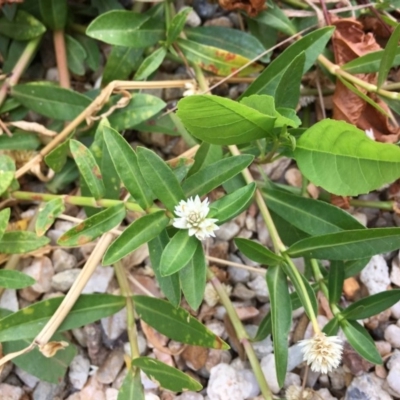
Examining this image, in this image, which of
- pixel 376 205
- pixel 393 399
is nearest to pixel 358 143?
pixel 376 205

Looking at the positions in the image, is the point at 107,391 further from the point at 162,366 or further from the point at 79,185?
the point at 79,185

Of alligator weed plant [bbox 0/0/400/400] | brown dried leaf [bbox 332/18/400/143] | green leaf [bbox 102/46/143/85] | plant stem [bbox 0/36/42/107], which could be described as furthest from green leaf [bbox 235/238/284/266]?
plant stem [bbox 0/36/42/107]

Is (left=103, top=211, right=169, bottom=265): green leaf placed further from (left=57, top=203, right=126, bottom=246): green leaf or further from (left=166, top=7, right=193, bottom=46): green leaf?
(left=166, top=7, right=193, bottom=46): green leaf

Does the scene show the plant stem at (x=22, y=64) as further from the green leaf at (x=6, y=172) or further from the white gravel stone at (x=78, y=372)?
the white gravel stone at (x=78, y=372)

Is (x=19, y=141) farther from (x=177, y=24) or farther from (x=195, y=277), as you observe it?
(x=195, y=277)

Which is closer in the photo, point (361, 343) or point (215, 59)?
point (361, 343)

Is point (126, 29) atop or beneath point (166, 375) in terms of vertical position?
atop

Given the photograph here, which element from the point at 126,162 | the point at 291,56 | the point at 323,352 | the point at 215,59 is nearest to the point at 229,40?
the point at 215,59

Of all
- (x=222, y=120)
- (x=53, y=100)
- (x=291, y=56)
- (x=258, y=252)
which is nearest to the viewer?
(x=222, y=120)
